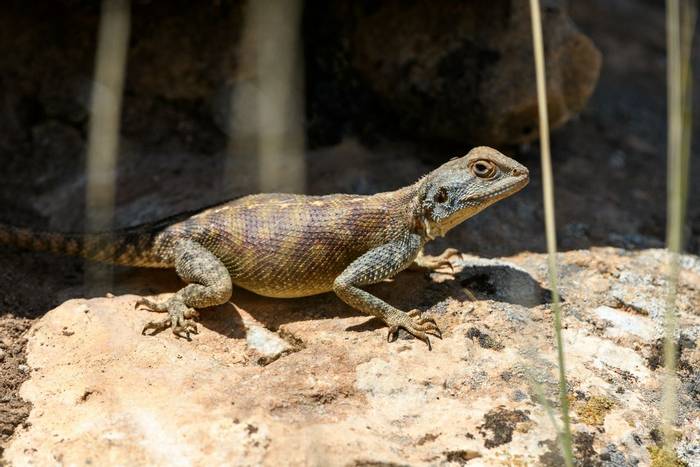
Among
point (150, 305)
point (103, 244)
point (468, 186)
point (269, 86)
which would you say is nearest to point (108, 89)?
point (269, 86)

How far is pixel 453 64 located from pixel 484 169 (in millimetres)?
2570

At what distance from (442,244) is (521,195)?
128 cm

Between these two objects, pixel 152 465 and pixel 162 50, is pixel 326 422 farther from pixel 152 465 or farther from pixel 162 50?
pixel 162 50

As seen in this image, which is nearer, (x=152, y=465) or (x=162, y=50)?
(x=152, y=465)

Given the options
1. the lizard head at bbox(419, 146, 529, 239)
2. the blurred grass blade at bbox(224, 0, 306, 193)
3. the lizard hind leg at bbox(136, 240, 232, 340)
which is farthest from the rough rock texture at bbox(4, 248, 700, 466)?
the blurred grass blade at bbox(224, 0, 306, 193)

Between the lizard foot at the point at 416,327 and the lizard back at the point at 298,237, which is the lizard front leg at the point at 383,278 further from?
the lizard back at the point at 298,237

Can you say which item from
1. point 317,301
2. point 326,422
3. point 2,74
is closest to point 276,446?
point 326,422

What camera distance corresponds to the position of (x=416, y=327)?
5.49 meters

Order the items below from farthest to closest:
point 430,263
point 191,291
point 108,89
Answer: point 108,89
point 430,263
point 191,291

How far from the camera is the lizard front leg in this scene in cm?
552

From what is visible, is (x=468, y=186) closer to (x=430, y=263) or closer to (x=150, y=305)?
(x=430, y=263)

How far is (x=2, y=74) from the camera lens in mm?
8234

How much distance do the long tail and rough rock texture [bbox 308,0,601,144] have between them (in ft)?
9.64

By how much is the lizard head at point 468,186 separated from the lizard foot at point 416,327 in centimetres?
80
